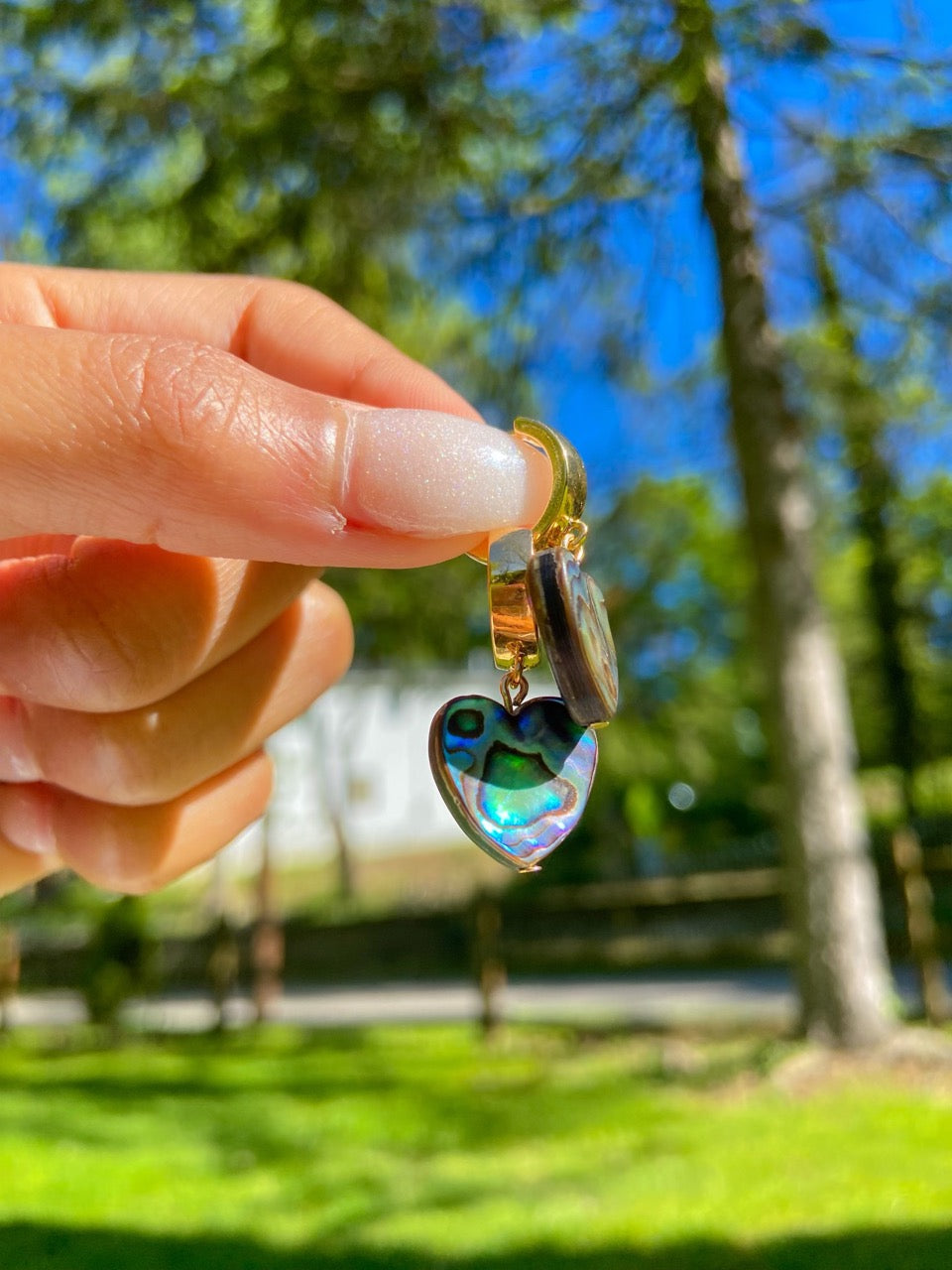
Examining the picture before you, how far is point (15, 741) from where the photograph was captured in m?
1.68

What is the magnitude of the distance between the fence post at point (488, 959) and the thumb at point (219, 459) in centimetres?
867

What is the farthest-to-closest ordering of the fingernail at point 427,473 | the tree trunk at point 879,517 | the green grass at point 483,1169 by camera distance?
the tree trunk at point 879,517, the green grass at point 483,1169, the fingernail at point 427,473

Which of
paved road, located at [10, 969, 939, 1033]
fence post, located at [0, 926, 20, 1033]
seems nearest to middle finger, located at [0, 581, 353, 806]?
paved road, located at [10, 969, 939, 1033]

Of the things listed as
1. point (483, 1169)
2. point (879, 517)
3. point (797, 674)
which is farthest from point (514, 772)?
point (879, 517)

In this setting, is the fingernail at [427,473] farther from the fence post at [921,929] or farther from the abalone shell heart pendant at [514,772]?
the fence post at [921,929]

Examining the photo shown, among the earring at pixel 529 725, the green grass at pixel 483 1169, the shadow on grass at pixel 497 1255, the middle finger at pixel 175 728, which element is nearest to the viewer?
the earring at pixel 529 725

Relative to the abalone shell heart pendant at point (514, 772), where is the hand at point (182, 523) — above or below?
above

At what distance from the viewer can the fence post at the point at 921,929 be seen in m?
7.89

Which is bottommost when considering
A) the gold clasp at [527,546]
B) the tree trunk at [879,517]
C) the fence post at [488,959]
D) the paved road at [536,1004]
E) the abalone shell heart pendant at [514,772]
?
the paved road at [536,1004]

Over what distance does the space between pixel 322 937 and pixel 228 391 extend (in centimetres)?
1412

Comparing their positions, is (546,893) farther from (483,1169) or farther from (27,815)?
(27,815)

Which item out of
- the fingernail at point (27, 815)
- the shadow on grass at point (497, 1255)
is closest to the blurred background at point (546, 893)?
the shadow on grass at point (497, 1255)

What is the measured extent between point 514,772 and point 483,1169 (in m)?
4.40

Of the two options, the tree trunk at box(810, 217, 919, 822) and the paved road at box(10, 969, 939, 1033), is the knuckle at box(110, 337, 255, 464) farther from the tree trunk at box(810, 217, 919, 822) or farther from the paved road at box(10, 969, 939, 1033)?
the paved road at box(10, 969, 939, 1033)
